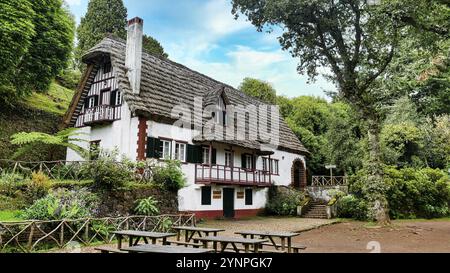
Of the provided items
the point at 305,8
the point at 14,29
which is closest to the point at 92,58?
the point at 14,29

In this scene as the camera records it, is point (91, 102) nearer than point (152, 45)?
Yes

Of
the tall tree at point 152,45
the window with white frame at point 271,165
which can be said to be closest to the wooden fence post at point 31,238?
the window with white frame at point 271,165

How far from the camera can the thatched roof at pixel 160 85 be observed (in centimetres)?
2008

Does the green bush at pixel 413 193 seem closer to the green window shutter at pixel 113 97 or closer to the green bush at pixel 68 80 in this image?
the green window shutter at pixel 113 97

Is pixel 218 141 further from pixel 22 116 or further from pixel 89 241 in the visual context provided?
pixel 22 116

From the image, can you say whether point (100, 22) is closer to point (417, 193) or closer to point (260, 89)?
point (260, 89)

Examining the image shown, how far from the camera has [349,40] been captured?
19.8 m

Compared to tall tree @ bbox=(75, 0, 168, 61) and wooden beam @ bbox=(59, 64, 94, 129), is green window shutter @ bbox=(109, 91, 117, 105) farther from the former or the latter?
tall tree @ bbox=(75, 0, 168, 61)

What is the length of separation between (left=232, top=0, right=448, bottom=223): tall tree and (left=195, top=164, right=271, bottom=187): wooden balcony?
8477mm

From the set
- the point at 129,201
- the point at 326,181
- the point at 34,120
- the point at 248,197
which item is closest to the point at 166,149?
the point at 129,201

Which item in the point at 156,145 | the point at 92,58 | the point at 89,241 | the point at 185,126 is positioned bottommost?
the point at 89,241

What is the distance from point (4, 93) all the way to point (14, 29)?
5997mm

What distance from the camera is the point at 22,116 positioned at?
2548cm

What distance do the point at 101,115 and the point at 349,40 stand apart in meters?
14.7
